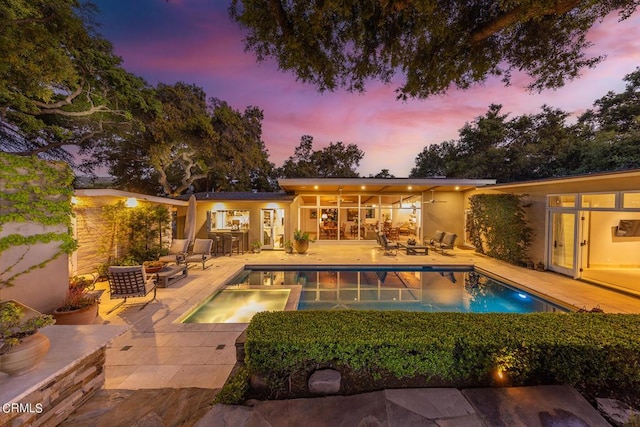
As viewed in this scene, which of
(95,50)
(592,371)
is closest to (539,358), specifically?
(592,371)

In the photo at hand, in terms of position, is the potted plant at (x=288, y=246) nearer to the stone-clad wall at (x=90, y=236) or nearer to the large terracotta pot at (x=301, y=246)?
the large terracotta pot at (x=301, y=246)

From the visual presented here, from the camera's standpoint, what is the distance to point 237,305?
6.12m

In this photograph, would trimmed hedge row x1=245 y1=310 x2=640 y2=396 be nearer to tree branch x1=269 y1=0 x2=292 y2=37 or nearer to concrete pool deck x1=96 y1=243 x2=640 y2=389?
concrete pool deck x1=96 y1=243 x2=640 y2=389

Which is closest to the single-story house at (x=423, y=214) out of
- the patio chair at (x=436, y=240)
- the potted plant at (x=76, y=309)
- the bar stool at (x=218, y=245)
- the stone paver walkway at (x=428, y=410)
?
the bar stool at (x=218, y=245)

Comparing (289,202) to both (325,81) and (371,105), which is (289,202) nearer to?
(371,105)

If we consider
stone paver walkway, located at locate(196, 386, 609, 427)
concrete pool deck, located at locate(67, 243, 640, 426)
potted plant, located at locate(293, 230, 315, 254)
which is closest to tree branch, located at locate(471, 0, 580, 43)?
stone paver walkway, located at locate(196, 386, 609, 427)

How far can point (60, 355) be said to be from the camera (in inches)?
98.5

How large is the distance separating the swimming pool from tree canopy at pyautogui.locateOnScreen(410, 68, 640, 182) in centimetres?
1385

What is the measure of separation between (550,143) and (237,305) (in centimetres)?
2363

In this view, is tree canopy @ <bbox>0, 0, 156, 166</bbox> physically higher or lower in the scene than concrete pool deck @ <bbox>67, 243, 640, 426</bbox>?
higher

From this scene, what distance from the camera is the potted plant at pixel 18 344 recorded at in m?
2.11

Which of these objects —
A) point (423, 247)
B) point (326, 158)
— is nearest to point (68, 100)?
point (423, 247)

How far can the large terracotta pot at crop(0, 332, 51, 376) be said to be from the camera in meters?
2.08

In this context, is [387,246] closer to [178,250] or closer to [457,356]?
[178,250]
